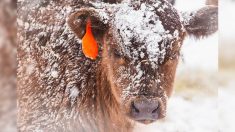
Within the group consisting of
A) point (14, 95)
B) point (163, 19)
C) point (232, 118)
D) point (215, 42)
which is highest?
point (163, 19)

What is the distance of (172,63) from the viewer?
6.15 feet

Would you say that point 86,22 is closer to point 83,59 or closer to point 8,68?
point 83,59

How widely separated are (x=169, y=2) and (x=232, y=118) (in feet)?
1.88

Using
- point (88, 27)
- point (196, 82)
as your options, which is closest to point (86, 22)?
point (88, 27)

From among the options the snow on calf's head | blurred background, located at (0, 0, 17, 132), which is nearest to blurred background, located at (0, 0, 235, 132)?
blurred background, located at (0, 0, 17, 132)

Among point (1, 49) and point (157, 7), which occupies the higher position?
point (157, 7)

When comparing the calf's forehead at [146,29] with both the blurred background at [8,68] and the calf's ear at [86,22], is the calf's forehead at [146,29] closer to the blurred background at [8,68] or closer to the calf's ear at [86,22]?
the calf's ear at [86,22]

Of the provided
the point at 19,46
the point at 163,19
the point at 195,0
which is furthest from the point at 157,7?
the point at 19,46

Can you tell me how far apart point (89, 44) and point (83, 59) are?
0.40 ft

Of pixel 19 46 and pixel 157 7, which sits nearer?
pixel 157 7

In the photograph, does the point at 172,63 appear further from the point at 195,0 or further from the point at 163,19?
the point at 195,0

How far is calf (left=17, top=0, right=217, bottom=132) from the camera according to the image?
72.9 inches

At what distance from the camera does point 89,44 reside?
189cm

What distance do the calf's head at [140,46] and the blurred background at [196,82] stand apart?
0.12 m
